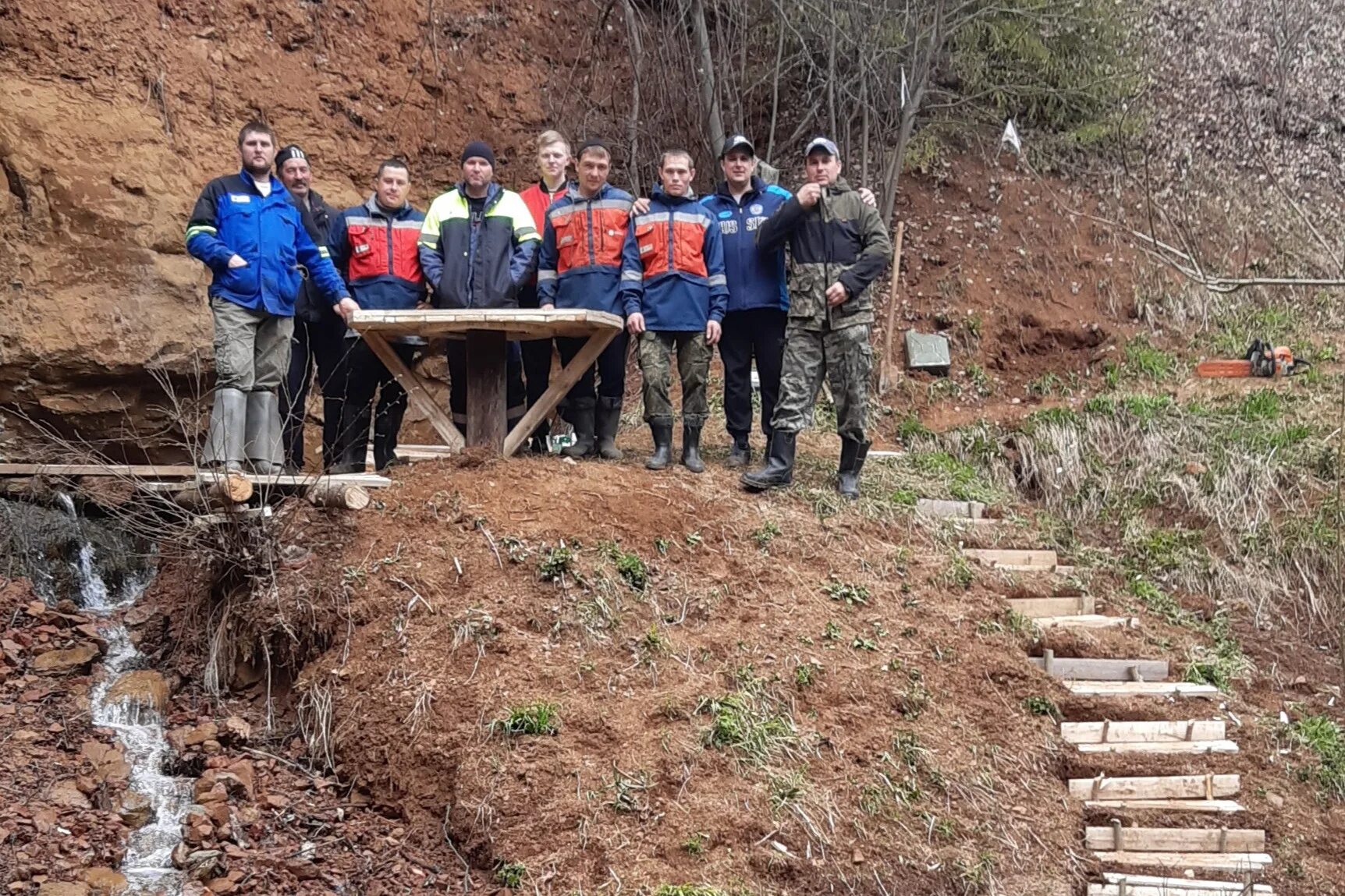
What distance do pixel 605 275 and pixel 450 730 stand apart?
9.87 feet

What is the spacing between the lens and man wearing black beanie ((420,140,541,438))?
270 inches

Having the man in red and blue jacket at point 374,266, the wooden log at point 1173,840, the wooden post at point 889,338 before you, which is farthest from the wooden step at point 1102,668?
the wooden post at point 889,338

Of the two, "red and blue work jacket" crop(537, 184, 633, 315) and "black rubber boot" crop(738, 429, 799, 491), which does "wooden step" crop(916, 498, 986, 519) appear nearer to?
"black rubber boot" crop(738, 429, 799, 491)

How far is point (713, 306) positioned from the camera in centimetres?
710

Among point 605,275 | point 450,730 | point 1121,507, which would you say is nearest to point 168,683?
point 450,730

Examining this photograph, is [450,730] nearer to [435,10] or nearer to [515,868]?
[515,868]

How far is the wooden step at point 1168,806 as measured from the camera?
545 centimetres

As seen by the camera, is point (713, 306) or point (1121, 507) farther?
point (1121, 507)

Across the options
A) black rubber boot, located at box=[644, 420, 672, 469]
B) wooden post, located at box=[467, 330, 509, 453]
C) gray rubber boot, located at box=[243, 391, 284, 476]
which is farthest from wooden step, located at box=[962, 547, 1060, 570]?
gray rubber boot, located at box=[243, 391, 284, 476]

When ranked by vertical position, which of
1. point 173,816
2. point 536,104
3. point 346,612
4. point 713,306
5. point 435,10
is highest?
point 435,10

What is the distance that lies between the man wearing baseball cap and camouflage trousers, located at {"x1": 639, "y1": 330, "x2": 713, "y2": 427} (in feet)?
1.60

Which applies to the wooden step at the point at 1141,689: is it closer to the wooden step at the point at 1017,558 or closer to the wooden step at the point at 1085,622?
the wooden step at the point at 1085,622

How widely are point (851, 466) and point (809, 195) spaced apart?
5.50 feet

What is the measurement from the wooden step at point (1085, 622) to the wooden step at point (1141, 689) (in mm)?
443
